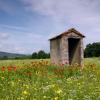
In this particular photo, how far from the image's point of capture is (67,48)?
71.5 feet

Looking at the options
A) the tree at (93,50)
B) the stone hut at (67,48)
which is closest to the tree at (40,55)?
the tree at (93,50)

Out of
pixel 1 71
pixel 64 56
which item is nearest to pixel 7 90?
pixel 1 71

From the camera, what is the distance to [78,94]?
9.63m

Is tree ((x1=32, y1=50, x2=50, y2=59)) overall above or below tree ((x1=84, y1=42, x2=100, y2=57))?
below

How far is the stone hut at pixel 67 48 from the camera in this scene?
71.3 feet

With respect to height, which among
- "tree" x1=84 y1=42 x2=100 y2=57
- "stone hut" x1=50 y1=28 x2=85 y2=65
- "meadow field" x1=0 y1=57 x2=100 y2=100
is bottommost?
"meadow field" x1=0 y1=57 x2=100 y2=100

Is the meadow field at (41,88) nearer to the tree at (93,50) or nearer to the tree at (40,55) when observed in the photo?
the tree at (40,55)

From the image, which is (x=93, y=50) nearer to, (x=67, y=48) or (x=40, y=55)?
(x=40, y=55)

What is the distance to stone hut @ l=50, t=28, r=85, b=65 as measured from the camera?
21.7 metres

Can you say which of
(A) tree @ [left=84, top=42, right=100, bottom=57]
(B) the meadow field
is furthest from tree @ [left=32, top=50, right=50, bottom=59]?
(B) the meadow field

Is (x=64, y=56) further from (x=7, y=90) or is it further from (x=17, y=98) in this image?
(x=17, y=98)

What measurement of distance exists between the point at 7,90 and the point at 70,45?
552 inches

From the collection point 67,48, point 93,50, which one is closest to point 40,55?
point 93,50

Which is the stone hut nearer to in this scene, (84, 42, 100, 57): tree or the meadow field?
the meadow field
